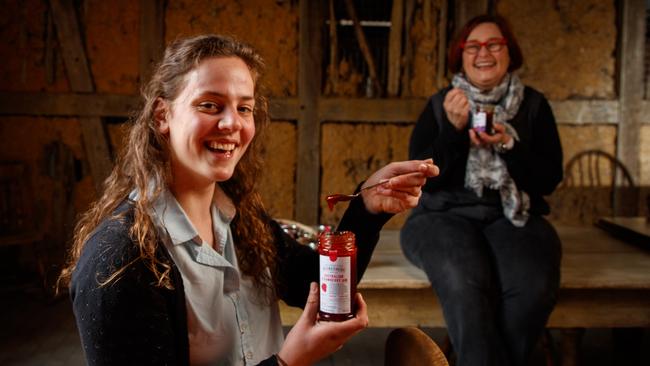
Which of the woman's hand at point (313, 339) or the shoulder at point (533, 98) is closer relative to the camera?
the woman's hand at point (313, 339)

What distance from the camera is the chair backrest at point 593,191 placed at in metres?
4.71

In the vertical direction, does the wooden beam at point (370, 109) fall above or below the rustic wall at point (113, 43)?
below

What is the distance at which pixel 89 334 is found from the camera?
1183mm

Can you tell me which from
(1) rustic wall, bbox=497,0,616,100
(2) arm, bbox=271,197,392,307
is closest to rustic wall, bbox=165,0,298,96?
(1) rustic wall, bbox=497,0,616,100

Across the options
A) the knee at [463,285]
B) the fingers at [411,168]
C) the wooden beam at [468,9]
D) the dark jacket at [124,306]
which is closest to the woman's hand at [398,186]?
the fingers at [411,168]

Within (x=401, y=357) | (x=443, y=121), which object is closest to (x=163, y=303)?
(x=401, y=357)

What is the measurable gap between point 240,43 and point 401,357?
85cm

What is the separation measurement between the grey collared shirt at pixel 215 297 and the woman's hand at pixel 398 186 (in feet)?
1.35

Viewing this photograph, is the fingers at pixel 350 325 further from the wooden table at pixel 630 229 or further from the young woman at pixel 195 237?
the wooden table at pixel 630 229

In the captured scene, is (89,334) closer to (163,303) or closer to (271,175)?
(163,303)

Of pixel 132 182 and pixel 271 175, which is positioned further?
pixel 271 175

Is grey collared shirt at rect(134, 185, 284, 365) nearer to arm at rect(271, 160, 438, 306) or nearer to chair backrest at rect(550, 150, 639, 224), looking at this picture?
arm at rect(271, 160, 438, 306)

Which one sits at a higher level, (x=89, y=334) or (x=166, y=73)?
(x=166, y=73)

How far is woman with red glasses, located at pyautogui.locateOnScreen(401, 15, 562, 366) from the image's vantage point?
2260mm
